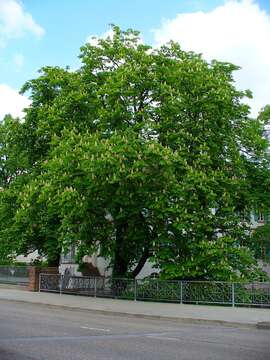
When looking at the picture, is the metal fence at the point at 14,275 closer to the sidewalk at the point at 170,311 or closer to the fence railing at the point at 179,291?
the fence railing at the point at 179,291

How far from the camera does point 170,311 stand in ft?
70.4

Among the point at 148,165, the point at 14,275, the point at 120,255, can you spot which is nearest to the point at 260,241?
the point at 120,255

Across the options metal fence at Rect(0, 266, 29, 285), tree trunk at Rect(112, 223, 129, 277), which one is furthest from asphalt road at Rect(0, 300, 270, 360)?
metal fence at Rect(0, 266, 29, 285)

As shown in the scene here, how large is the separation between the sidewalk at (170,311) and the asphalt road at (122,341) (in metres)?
1.17

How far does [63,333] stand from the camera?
44.7ft

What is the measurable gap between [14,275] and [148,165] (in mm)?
17139

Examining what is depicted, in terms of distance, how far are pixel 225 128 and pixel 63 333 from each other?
17.0 meters

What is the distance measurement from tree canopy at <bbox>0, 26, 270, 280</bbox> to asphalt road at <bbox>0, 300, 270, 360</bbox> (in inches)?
303

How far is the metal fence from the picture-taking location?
36.0m

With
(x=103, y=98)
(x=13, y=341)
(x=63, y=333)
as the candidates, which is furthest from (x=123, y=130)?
(x=13, y=341)

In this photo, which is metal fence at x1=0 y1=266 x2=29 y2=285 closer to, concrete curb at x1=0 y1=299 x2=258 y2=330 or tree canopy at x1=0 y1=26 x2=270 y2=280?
tree canopy at x1=0 y1=26 x2=270 y2=280

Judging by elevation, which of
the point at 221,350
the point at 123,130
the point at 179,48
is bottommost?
the point at 221,350

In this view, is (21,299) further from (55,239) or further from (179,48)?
(179,48)

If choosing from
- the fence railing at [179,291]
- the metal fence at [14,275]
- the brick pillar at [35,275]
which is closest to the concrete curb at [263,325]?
the fence railing at [179,291]
